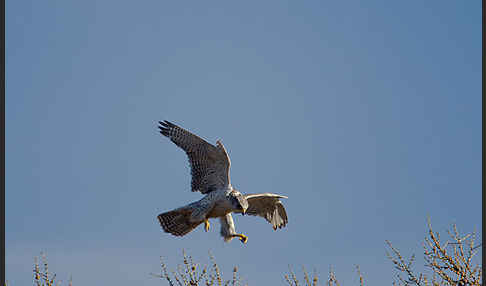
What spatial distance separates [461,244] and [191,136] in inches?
206

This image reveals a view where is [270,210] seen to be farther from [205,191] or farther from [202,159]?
[202,159]

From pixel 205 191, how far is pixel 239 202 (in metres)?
0.94

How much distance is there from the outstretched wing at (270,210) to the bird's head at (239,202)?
4.70 ft

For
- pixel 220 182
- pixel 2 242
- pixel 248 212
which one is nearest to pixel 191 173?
pixel 220 182

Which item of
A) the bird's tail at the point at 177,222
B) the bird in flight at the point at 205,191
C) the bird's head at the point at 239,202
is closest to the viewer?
the bird's head at the point at 239,202

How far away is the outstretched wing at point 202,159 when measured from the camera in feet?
37.9

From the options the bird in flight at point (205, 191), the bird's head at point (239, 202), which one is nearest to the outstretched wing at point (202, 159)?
the bird in flight at point (205, 191)

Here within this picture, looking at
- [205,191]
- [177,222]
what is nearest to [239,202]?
[205,191]

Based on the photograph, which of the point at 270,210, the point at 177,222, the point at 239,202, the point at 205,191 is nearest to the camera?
the point at 239,202

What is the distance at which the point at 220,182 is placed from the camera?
1167 cm

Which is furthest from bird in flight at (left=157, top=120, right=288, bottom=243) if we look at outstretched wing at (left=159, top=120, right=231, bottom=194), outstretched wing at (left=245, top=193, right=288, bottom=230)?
outstretched wing at (left=245, top=193, right=288, bottom=230)

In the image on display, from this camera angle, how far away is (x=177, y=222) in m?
11.6

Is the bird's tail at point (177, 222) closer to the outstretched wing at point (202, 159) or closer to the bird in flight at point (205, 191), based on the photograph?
the bird in flight at point (205, 191)

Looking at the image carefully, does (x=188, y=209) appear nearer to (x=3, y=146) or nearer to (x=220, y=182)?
(x=220, y=182)
